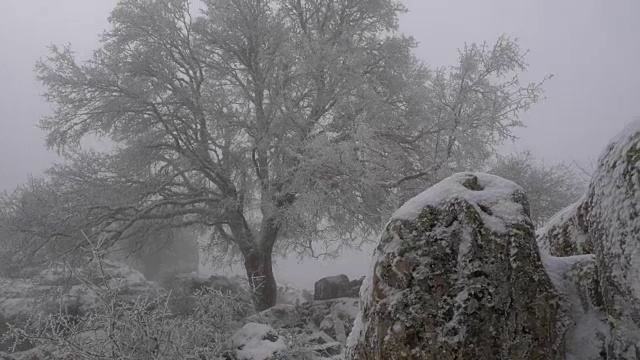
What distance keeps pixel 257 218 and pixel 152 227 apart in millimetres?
7230

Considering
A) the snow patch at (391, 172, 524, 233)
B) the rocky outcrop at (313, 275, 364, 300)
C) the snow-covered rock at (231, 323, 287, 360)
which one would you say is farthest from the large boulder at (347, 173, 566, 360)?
the rocky outcrop at (313, 275, 364, 300)

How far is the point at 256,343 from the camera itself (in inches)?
269

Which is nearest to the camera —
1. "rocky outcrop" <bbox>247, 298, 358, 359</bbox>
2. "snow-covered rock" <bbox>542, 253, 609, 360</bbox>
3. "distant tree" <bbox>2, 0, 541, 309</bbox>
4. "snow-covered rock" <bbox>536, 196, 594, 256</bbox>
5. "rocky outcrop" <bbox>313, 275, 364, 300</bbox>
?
"snow-covered rock" <bbox>542, 253, 609, 360</bbox>

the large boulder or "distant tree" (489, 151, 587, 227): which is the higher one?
"distant tree" (489, 151, 587, 227)

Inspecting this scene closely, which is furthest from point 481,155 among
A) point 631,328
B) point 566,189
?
point 631,328

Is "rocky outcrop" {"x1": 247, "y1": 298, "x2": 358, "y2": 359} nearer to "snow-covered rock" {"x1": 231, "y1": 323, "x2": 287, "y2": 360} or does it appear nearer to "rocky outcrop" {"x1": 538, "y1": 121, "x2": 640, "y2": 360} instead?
"snow-covered rock" {"x1": 231, "y1": 323, "x2": 287, "y2": 360}

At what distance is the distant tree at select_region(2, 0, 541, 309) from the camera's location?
11.5 metres

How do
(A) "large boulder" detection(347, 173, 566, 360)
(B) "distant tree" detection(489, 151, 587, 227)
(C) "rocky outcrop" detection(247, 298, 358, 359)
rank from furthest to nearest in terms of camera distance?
(B) "distant tree" detection(489, 151, 587, 227), (C) "rocky outcrop" detection(247, 298, 358, 359), (A) "large boulder" detection(347, 173, 566, 360)

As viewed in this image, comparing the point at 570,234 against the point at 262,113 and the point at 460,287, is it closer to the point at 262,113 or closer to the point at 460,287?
the point at 460,287

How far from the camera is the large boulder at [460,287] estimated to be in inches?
120

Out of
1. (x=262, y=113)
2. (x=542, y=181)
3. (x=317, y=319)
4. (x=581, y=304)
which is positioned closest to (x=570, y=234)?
(x=581, y=304)

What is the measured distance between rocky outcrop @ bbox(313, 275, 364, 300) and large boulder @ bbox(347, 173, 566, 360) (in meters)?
9.99

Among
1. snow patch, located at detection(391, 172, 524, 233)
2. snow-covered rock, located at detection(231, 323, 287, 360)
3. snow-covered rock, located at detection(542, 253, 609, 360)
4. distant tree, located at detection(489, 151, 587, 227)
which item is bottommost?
snow-covered rock, located at detection(231, 323, 287, 360)

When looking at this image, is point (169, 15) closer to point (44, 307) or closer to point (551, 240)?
point (44, 307)
